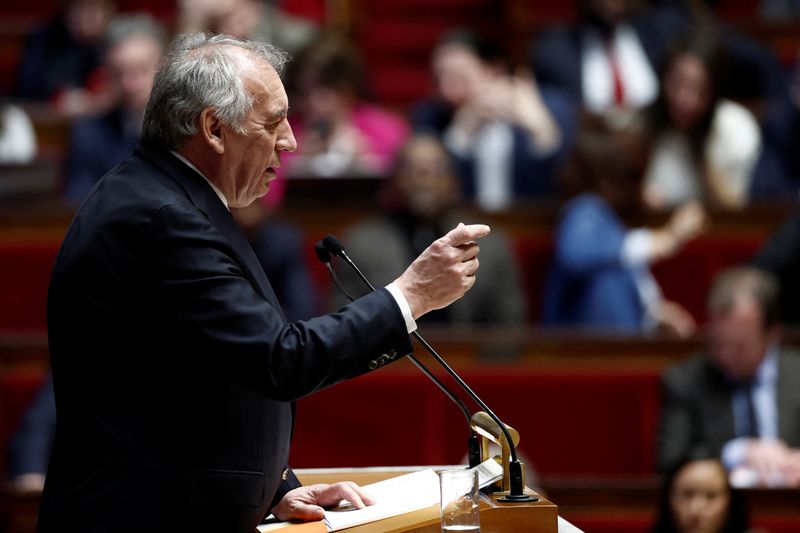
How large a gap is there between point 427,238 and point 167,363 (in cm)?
201

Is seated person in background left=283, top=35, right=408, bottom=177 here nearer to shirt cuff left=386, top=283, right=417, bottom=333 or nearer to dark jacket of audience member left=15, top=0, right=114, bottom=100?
dark jacket of audience member left=15, top=0, right=114, bottom=100

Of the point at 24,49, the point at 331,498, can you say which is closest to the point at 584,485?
the point at 331,498

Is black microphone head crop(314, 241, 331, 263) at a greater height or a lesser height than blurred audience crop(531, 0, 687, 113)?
lesser

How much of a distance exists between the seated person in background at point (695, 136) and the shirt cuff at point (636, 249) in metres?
0.39

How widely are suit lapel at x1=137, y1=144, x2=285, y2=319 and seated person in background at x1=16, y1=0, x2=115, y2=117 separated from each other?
3409mm

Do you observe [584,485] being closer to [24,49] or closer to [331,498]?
[331,498]

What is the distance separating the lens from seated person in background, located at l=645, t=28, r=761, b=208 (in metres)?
3.92

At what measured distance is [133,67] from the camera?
3752 millimetres

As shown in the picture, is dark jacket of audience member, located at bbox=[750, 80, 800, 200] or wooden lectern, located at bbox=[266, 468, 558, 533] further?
dark jacket of audience member, located at bbox=[750, 80, 800, 200]

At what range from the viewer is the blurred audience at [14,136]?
4.15 m

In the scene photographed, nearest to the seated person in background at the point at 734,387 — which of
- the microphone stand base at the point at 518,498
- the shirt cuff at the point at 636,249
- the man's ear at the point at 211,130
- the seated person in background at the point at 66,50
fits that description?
the shirt cuff at the point at 636,249

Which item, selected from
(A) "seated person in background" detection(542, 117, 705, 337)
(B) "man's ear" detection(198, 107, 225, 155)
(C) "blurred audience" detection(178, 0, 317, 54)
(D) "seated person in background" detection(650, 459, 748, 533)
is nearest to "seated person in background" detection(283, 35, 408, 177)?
(C) "blurred audience" detection(178, 0, 317, 54)

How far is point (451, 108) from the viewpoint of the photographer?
4.14 m

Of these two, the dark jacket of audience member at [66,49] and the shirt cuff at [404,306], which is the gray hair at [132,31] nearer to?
the dark jacket of audience member at [66,49]
